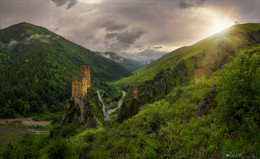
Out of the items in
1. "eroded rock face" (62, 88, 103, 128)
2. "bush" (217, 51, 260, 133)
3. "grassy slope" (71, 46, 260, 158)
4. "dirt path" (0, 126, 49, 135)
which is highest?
"bush" (217, 51, 260, 133)

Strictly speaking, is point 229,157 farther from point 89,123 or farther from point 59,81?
point 59,81

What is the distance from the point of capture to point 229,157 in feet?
20.4

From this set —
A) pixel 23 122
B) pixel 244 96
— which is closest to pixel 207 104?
pixel 244 96

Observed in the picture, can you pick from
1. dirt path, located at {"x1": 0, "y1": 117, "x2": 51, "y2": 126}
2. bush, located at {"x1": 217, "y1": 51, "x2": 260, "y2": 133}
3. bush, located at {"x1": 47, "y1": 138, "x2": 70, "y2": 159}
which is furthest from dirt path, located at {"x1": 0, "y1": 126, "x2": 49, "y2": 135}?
bush, located at {"x1": 217, "y1": 51, "x2": 260, "y2": 133}

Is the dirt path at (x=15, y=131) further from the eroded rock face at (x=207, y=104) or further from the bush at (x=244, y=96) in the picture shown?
the bush at (x=244, y=96)

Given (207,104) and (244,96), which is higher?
(244,96)

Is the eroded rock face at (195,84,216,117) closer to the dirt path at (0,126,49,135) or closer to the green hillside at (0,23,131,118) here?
the dirt path at (0,126,49,135)

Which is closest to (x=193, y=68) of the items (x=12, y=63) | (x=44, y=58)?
(x=44, y=58)

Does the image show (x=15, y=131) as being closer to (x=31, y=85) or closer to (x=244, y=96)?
(x=31, y=85)

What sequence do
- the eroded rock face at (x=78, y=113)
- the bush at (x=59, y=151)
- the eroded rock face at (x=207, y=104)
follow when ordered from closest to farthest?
the eroded rock face at (x=207, y=104)
the bush at (x=59, y=151)
the eroded rock face at (x=78, y=113)

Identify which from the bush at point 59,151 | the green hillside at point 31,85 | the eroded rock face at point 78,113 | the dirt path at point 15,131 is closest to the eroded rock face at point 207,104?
the bush at point 59,151

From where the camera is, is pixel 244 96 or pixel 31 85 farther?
pixel 31 85

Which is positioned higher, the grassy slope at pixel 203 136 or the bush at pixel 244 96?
the bush at pixel 244 96

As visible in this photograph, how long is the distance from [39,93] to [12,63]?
93829mm
